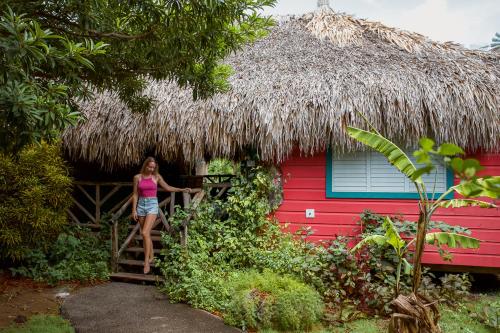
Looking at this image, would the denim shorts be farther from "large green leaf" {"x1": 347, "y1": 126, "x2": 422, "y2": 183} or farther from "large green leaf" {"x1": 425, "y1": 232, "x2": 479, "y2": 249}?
"large green leaf" {"x1": 425, "y1": 232, "x2": 479, "y2": 249}

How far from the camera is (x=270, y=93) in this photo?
6.33 metres

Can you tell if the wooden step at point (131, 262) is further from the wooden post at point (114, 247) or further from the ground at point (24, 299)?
the ground at point (24, 299)

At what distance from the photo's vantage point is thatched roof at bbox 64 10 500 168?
5.95 meters

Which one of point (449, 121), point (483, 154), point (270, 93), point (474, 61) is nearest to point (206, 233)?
point (270, 93)

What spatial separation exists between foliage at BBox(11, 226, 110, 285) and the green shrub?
2767mm

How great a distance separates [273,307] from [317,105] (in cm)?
310

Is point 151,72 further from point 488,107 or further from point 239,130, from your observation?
point 488,107

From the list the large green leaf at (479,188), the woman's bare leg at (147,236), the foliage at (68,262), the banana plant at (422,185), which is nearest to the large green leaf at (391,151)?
the banana plant at (422,185)

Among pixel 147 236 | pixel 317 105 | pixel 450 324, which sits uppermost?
pixel 317 105

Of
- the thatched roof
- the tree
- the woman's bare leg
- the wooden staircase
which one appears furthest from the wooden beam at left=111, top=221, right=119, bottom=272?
the tree

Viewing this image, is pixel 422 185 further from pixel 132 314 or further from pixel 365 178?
pixel 132 314

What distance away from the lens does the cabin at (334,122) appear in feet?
19.6

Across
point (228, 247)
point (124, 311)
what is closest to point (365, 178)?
point (228, 247)

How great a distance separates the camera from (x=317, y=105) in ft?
20.0
